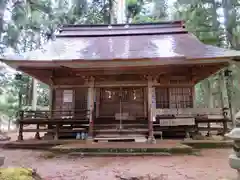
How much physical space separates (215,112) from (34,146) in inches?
298

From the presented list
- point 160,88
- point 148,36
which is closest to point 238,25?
point 148,36

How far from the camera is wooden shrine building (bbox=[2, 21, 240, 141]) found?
27.3 feet

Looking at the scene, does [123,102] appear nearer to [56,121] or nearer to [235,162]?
[56,121]

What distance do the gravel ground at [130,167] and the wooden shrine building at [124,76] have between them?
1991 millimetres

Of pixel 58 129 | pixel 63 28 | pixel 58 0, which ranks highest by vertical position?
pixel 58 0

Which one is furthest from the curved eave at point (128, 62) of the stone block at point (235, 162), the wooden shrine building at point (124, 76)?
the stone block at point (235, 162)

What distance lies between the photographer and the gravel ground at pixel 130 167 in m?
4.77

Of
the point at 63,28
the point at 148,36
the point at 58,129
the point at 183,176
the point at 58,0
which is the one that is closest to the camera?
the point at 183,176

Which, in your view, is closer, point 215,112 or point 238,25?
point 215,112

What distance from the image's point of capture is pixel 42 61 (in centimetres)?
852

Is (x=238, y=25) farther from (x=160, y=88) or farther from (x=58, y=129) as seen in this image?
(x=58, y=129)

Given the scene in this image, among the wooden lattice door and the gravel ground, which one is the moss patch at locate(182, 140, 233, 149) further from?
the wooden lattice door

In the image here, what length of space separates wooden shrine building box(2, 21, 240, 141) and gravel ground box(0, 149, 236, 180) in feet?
6.53

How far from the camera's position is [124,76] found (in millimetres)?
9102
